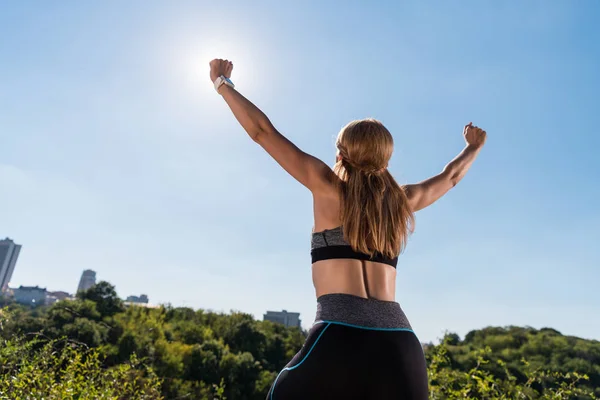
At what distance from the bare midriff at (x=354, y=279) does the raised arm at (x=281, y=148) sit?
0.26 meters

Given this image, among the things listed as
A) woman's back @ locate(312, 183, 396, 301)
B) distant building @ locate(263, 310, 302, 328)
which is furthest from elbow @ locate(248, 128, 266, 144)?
distant building @ locate(263, 310, 302, 328)

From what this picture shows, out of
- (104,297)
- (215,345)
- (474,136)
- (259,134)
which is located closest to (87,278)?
(104,297)

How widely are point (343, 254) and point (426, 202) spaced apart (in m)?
0.65

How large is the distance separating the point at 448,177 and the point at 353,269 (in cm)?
92

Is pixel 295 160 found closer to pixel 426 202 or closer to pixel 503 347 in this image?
pixel 426 202

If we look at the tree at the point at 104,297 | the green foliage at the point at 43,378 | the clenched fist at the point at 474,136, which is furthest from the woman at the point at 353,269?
the tree at the point at 104,297

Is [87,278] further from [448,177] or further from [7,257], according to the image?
[448,177]

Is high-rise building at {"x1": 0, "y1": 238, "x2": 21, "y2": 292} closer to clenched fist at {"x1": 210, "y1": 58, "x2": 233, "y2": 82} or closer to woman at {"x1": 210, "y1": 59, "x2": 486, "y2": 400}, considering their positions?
clenched fist at {"x1": 210, "y1": 58, "x2": 233, "y2": 82}

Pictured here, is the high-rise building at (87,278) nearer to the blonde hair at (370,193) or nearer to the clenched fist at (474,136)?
the clenched fist at (474,136)

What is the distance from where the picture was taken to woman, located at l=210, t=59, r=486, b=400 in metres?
1.14

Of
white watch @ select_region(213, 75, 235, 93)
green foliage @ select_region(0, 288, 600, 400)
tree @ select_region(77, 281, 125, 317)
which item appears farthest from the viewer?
tree @ select_region(77, 281, 125, 317)

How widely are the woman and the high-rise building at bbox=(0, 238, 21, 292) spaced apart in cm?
12261

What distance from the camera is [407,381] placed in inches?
46.1

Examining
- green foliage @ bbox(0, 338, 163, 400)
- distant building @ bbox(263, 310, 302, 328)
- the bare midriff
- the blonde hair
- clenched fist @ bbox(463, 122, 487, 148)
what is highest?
distant building @ bbox(263, 310, 302, 328)
